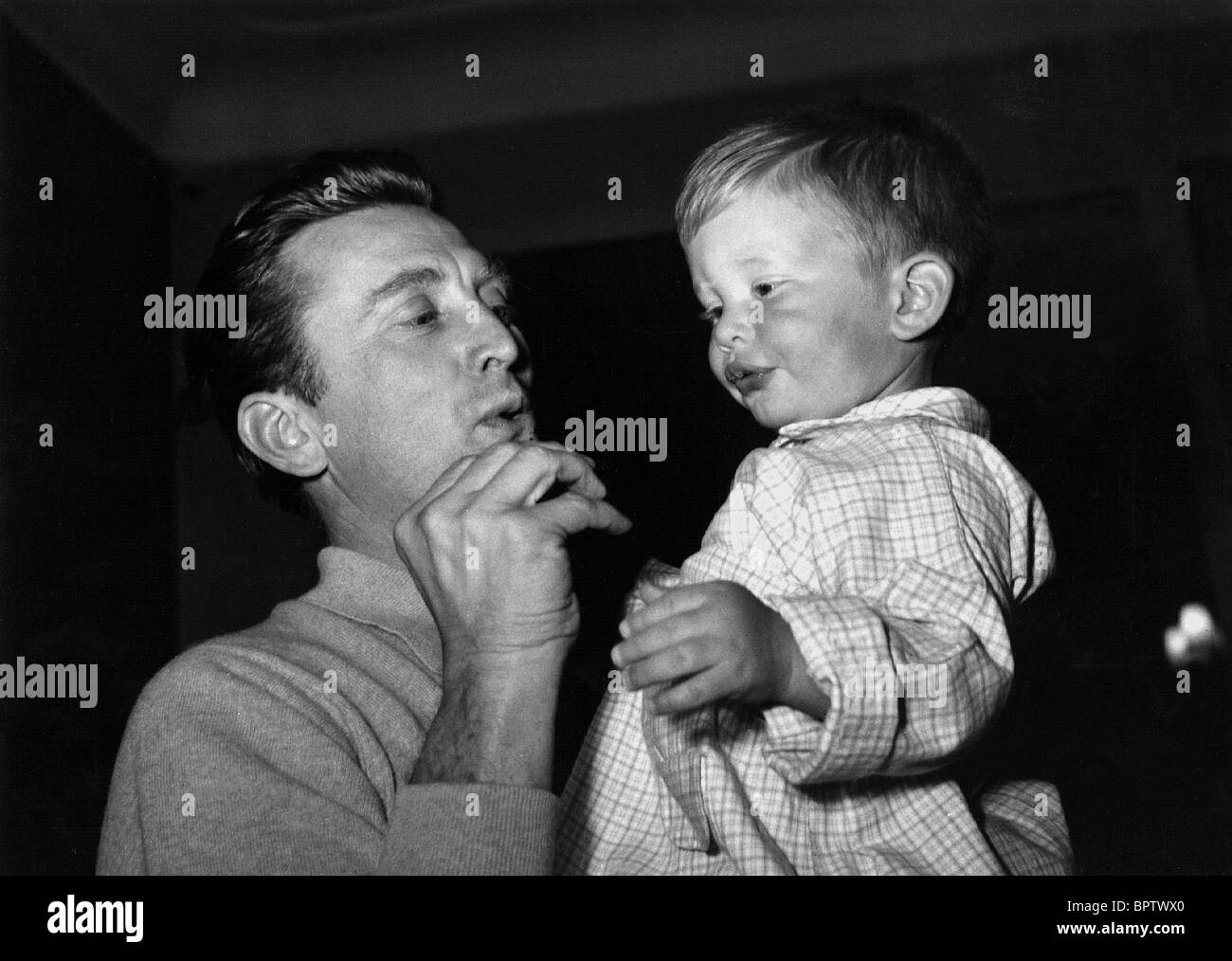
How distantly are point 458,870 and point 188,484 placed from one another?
0.94 metres

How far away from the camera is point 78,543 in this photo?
5.42 feet

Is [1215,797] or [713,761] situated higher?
[713,761]

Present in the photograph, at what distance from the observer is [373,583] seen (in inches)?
56.6

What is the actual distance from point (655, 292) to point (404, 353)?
65cm

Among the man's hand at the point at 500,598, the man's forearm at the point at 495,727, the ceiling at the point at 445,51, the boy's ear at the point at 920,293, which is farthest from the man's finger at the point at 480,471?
the ceiling at the point at 445,51

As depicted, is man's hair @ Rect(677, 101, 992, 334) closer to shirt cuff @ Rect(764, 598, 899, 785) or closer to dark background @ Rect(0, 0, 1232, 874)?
dark background @ Rect(0, 0, 1232, 874)

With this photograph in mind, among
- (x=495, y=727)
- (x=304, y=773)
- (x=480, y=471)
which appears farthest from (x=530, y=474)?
(x=304, y=773)

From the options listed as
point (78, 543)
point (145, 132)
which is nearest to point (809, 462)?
point (78, 543)

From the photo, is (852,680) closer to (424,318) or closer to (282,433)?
(424,318)

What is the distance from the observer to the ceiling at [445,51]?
171cm
